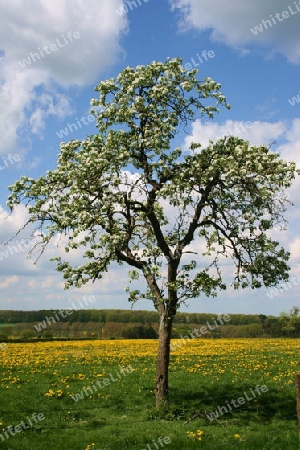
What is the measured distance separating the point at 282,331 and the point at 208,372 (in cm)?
7123

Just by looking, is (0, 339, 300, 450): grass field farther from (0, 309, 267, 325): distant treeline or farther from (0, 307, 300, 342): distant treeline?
(0, 309, 267, 325): distant treeline

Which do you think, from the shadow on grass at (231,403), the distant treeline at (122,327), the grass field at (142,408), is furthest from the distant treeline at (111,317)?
the shadow on grass at (231,403)

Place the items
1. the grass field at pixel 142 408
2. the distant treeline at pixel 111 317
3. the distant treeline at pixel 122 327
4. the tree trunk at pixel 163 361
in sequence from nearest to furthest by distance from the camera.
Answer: the grass field at pixel 142 408, the tree trunk at pixel 163 361, the distant treeline at pixel 122 327, the distant treeline at pixel 111 317

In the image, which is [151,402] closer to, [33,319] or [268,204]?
[268,204]

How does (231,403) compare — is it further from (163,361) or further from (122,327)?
(122,327)

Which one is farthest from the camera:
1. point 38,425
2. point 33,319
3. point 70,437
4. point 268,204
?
point 33,319

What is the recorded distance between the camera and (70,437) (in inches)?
603

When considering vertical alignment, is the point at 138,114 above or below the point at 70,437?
above

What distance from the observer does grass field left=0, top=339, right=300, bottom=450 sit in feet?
49.0

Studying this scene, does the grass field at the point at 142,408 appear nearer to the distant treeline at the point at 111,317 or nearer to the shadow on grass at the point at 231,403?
the shadow on grass at the point at 231,403

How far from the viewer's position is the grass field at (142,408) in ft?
49.0

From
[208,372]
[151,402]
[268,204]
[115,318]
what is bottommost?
[115,318]

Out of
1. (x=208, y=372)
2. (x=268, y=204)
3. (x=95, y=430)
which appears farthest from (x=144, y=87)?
(x=208, y=372)

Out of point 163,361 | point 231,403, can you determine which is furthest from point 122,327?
point 163,361
